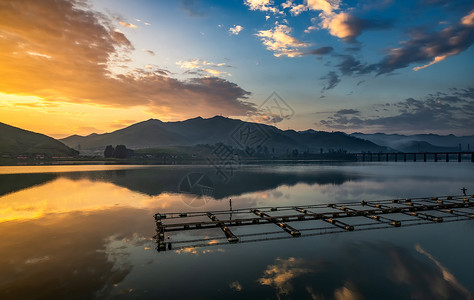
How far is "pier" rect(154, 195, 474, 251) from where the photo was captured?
26188 millimetres

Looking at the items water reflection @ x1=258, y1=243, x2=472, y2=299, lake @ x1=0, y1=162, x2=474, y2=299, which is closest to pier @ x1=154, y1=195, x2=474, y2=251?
lake @ x1=0, y1=162, x2=474, y2=299

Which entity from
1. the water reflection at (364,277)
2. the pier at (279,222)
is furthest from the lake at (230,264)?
the pier at (279,222)

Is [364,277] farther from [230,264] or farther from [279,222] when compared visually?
[279,222]

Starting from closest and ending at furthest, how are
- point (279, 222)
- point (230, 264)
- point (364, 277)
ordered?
Result: 1. point (364, 277)
2. point (230, 264)
3. point (279, 222)

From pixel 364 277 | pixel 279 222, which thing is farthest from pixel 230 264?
pixel 279 222

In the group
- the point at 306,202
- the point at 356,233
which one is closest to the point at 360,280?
the point at 356,233

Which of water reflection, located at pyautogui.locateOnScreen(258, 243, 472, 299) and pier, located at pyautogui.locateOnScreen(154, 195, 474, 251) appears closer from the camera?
water reflection, located at pyautogui.locateOnScreen(258, 243, 472, 299)

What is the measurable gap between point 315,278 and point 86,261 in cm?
1800

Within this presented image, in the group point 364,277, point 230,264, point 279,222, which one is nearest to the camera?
point 364,277

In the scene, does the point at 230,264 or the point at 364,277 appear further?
the point at 230,264

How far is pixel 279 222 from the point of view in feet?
104

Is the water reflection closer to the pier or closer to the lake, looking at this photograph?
the lake

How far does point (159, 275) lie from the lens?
59.3 ft

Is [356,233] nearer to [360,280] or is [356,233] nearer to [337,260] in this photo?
[337,260]
